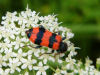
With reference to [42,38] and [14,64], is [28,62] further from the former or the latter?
[42,38]

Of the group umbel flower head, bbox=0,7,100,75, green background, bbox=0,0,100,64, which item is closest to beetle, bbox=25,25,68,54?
umbel flower head, bbox=0,7,100,75

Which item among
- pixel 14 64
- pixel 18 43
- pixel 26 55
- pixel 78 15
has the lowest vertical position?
pixel 14 64

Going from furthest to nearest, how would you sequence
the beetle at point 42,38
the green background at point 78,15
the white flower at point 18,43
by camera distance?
the green background at point 78,15, the white flower at point 18,43, the beetle at point 42,38

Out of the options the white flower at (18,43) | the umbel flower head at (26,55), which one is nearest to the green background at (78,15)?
the umbel flower head at (26,55)

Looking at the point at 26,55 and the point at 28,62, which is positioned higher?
the point at 26,55

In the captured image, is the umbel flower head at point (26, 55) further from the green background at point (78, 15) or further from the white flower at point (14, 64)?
the green background at point (78, 15)

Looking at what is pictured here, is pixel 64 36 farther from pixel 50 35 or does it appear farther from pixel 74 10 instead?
pixel 74 10

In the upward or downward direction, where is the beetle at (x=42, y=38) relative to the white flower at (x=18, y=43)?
downward

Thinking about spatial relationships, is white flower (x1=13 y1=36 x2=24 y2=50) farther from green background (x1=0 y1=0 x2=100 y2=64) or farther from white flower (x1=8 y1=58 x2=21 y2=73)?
green background (x1=0 y1=0 x2=100 y2=64)

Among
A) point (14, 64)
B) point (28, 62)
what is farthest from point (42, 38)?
point (14, 64)
